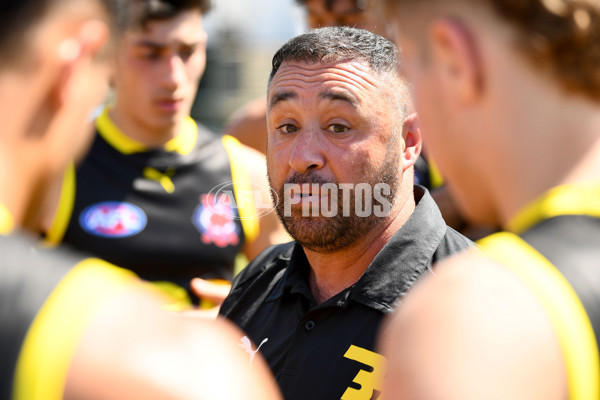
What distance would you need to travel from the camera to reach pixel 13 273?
3.61 ft

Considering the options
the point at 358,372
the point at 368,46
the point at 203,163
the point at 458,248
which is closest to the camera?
the point at 358,372

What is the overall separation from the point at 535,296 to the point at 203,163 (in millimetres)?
3265

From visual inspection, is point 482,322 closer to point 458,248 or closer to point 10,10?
point 10,10

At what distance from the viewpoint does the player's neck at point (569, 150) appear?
1.20 m

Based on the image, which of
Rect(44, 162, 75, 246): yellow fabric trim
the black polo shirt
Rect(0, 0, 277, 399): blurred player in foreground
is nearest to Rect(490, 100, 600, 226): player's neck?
Rect(0, 0, 277, 399): blurred player in foreground

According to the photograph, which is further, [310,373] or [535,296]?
[310,373]

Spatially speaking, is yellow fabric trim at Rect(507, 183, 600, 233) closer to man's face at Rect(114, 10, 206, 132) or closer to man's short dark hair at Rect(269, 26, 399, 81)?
man's short dark hair at Rect(269, 26, 399, 81)

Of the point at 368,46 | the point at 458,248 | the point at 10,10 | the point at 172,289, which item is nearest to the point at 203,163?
the point at 172,289

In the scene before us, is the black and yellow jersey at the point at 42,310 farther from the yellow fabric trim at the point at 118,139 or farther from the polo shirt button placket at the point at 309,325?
the yellow fabric trim at the point at 118,139

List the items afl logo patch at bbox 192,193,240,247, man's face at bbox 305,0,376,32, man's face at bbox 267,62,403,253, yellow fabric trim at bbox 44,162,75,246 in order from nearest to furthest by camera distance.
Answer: man's face at bbox 267,62,403,253 → yellow fabric trim at bbox 44,162,75,246 → afl logo patch at bbox 192,193,240,247 → man's face at bbox 305,0,376,32

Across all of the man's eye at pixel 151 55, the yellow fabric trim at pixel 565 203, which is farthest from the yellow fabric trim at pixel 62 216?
the yellow fabric trim at pixel 565 203

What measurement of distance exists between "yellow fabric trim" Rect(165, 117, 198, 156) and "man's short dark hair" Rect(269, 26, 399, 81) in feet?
5.13

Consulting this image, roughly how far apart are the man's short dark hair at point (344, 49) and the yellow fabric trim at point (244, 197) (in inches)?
53.7

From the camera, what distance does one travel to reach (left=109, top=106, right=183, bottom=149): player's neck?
13.7 ft
